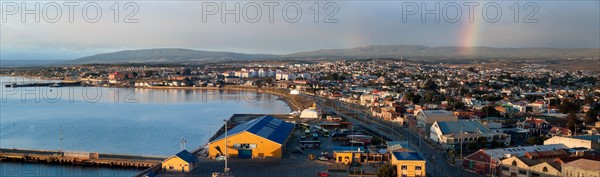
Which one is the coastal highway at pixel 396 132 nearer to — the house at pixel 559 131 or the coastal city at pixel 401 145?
the coastal city at pixel 401 145

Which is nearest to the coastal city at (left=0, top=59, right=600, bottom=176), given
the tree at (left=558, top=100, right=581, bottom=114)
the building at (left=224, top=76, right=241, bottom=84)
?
the tree at (left=558, top=100, right=581, bottom=114)

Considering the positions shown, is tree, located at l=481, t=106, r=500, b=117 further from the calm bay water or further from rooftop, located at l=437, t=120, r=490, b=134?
the calm bay water

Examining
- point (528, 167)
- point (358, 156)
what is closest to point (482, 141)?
point (528, 167)

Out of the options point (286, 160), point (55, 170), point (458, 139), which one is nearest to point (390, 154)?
point (286, 160)

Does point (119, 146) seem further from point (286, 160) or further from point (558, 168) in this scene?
point (558, 168)

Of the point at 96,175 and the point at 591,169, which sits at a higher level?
the point at 591,169
